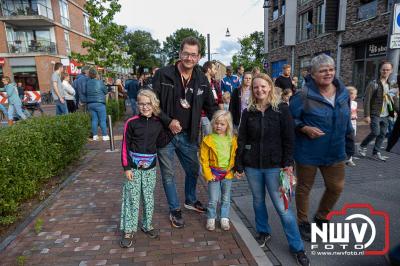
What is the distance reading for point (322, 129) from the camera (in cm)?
279

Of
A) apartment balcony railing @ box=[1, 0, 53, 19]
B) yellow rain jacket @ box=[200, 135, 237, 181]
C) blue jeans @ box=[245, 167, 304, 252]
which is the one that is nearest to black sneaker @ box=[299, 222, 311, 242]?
blue jeans @ box=[245, 167, 304, 252]

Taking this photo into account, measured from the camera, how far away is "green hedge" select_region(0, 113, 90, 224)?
3.37 m

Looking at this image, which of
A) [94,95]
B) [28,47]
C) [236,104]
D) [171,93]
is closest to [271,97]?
[171,93]

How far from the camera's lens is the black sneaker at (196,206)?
151 inches

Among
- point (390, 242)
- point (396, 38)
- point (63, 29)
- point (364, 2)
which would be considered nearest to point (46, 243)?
point (390, 242)

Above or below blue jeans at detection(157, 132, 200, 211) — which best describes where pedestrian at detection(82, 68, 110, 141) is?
above

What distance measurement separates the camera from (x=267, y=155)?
2.76m

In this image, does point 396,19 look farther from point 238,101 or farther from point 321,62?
point 321,62

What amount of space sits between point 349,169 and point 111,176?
4.54 m

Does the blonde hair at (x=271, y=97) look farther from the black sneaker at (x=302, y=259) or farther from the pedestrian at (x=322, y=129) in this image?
the black sneaker at (x=302, y=259)

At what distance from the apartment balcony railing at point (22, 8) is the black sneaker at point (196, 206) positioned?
30.8m

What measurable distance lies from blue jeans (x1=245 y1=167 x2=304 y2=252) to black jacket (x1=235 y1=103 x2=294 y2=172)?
0.08 metres

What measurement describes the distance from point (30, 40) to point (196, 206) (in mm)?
32503

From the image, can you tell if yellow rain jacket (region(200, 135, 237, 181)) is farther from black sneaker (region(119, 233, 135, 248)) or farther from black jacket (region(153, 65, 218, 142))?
black sneaker (region(119, 233, 135, 248))
